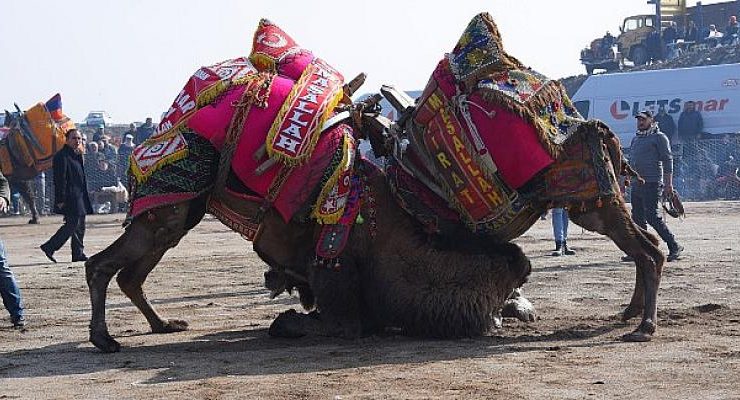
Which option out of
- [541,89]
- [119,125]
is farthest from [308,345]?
[119,125]

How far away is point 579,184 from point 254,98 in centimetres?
225

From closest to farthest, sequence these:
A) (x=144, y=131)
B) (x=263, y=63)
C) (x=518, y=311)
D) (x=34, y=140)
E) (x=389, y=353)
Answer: (x=389, y=353) → (x=263, y=63) → (x=518, y=311) → (x=34, y=140) → (x=144, y=131)

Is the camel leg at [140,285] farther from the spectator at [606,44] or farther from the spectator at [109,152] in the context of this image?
the spectator at [606,44]

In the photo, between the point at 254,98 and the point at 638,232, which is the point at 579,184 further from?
the point at 254,98

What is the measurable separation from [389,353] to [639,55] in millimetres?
37584

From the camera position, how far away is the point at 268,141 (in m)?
8.12

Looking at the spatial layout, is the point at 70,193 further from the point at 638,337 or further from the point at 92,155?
the point at 92,155

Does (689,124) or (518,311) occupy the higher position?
(689,124)

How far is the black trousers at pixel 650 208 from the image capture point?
1401 cm

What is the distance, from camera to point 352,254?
8281 millimetres

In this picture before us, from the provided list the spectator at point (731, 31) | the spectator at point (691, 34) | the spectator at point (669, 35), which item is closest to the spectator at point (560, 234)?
the spectator at point (731, 31)

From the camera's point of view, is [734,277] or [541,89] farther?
[734,277]

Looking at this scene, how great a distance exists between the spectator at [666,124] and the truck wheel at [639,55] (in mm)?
14125

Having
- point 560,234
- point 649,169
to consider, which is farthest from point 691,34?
point 649,169
